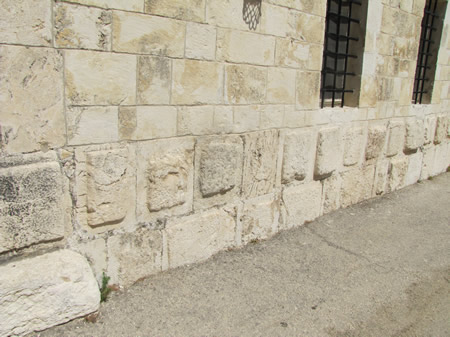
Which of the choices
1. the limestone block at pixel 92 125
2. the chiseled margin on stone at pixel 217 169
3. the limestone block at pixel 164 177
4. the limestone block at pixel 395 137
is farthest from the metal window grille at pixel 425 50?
the limestone block at pixel 92 125

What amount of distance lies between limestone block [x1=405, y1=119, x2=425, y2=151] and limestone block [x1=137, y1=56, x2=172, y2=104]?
12.6 feet

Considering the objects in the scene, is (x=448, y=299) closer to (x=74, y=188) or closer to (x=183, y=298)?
(x=183, y=298)

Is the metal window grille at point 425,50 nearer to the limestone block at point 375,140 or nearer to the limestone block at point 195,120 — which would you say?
the limestone block at point 375,140

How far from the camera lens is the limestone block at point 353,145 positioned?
421 cm

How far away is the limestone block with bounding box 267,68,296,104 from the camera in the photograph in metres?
3.27

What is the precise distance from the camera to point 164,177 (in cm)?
267

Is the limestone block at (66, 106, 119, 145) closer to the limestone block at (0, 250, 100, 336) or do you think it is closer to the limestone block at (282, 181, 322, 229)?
the limestone block at (0, 250, 100, 336)

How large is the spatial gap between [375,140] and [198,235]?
8.90 ft

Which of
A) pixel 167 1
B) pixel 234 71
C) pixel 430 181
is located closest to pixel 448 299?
pixel 234 71

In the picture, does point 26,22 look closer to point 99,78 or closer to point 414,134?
point 99,78

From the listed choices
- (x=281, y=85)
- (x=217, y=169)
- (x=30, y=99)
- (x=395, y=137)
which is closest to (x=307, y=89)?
(x=281, y=85)

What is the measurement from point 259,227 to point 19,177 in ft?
6.76

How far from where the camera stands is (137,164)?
253 centimetres

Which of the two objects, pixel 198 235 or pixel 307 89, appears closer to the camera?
pixel 198 235
